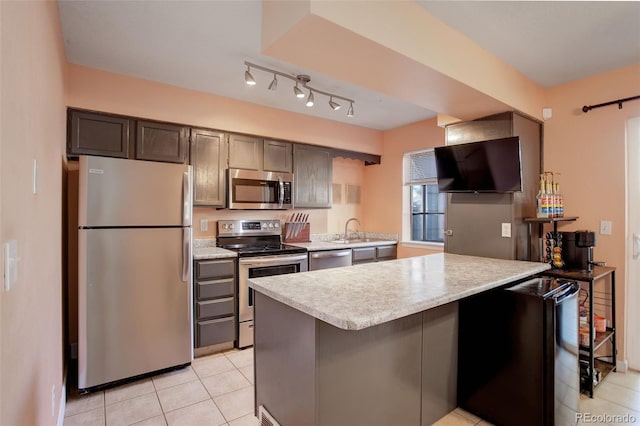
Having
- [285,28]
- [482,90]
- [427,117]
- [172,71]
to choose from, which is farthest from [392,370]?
[427,117]

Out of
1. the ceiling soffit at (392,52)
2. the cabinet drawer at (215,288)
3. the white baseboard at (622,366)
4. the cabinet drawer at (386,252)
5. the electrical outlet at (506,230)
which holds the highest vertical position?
the ceiling soffit at (392,52)

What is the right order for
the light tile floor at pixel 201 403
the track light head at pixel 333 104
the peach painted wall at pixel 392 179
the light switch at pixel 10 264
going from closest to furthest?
the light switch at pixel 10 264
the light tile floor at pixel 201 403
the track light head at pixel 333 104
the peach painted wall at pixel 392 179

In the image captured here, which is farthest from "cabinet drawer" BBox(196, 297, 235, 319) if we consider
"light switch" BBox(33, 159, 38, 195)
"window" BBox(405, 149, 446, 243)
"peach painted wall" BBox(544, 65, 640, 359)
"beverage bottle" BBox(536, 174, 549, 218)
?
"peach painted wall" BBox(544, 65, 640, 359)

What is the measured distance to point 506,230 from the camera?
2838mm

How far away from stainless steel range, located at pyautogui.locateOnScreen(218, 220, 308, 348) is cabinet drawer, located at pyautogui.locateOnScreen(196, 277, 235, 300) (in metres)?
0.09

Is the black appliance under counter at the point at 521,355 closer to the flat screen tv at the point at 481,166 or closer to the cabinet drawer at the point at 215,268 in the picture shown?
the flat screen tv at the point at 481,166

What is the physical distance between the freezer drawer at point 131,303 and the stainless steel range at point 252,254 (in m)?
0.56

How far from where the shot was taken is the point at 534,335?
1.83 metres

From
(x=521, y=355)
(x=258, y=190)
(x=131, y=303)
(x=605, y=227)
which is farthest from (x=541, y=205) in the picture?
(x=131, y=303)

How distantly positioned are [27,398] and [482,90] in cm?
299

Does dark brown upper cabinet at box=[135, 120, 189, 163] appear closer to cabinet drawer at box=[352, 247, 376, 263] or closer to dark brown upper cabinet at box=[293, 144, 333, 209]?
dark brown upper cabinet at box=[293, 144, 333, 209]

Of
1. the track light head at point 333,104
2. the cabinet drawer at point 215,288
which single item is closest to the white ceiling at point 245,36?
the track light head at point 333,104

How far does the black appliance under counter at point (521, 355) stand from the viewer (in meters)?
1.79

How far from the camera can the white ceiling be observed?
2.03 meters
